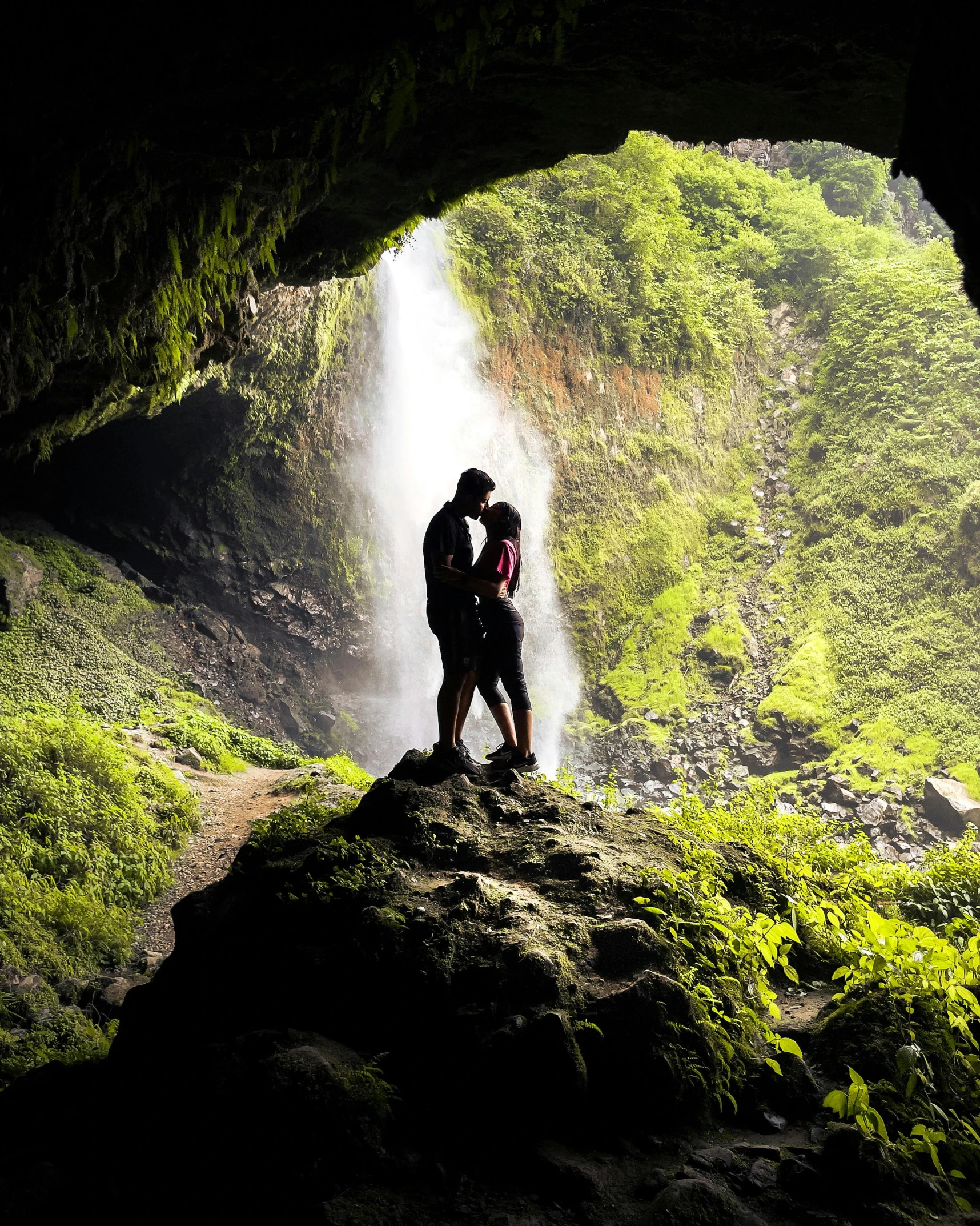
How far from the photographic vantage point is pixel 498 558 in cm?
506

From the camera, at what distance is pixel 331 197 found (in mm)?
6188

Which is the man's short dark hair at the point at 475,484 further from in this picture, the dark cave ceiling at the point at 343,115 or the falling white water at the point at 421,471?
the falling white water at the point at 421,471

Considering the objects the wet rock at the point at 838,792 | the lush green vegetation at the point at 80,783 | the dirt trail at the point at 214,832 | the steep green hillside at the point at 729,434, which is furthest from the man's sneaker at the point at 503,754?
the steep green hillside at the point at 729,434

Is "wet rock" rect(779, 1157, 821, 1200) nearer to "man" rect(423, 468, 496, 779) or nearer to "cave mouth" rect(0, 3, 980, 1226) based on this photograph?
"cave mouth" rect(0, 3, 980, 1226)

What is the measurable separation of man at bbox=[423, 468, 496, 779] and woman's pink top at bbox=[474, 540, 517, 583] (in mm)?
144

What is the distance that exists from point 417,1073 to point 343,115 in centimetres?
426

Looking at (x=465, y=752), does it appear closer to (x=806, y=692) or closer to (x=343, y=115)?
(x=343, y=115)

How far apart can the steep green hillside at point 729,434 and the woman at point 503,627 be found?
1357 cm

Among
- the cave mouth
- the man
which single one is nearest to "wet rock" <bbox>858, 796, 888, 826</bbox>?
the cave mouth

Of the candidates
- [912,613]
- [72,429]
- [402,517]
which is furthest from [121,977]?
[912,613]

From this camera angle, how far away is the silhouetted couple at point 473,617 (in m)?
5.02

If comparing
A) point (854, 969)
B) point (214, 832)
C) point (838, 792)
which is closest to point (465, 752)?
point (854, 969)

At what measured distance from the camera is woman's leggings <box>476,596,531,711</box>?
16.9 feet

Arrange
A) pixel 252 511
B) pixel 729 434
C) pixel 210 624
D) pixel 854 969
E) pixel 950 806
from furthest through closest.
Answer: pixel 729 434 → pixel 252 511 → pixel 950 806 → pixel 210 624 → pixel 854 969
